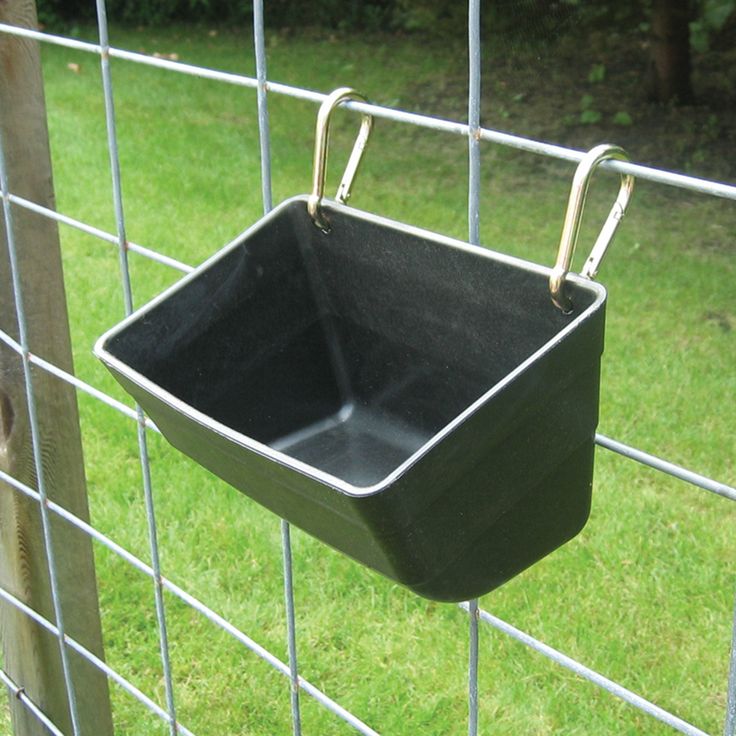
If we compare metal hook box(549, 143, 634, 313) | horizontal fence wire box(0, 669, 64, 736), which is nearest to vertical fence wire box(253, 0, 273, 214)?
metal hook box(549, 143, 634, 313)

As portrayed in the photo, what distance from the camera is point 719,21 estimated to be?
14.2 ft

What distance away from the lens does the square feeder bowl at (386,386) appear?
677mm

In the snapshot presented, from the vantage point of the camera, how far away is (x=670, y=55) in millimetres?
4543

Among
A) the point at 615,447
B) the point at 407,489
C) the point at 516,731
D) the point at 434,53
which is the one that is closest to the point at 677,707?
the point at 516,731

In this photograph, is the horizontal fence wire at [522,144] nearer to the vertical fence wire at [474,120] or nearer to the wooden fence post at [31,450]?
the vertical fence wire at [474,120]

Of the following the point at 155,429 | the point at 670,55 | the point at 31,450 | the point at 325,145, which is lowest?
the point at 670,55

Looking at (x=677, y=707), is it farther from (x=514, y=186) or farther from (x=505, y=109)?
(x=505, y=109)

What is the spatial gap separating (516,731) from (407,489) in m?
1.33

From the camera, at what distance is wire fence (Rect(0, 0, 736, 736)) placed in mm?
716

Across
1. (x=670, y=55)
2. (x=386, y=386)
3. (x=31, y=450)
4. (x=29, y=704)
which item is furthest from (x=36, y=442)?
(x=670, y=55)

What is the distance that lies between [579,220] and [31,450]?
0.99m

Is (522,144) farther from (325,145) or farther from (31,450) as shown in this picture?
(31,450)

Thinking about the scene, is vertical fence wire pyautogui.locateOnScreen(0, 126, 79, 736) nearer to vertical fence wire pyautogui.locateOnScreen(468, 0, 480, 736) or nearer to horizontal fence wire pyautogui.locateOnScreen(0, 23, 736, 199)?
horizontal fence wire pyautogui.locateOnScreen(0, 23, 736, 199)

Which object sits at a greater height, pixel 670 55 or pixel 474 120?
pixel 474 120
